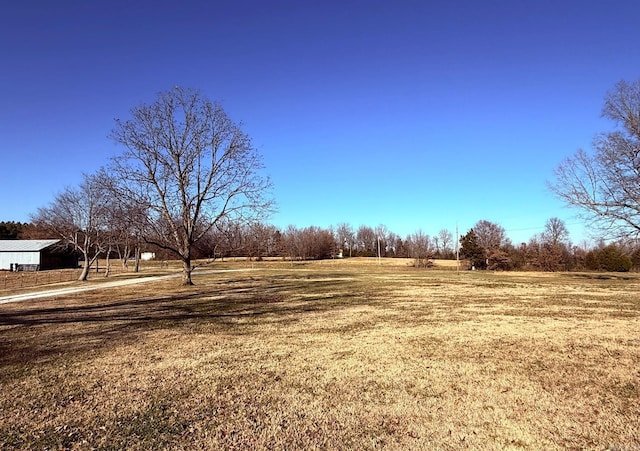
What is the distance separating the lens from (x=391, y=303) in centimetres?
1415

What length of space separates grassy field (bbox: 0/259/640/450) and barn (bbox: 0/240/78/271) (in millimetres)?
47524

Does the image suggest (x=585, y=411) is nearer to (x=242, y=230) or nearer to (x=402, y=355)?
(x=402, y=355)

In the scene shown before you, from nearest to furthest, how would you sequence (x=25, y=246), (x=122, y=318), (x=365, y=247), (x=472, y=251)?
(x=122, y=318), (x=25, y=246), (x=472, y=251), (x=365, y=247)

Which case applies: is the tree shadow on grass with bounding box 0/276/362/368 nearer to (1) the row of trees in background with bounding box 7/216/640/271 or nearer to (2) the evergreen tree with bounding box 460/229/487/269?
(1) the row of trees in background with bounding box 7/216/640/271

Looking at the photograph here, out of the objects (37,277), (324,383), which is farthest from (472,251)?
(324,383)

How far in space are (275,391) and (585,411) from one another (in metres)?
3.59

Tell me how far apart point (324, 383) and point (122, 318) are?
8.26 m

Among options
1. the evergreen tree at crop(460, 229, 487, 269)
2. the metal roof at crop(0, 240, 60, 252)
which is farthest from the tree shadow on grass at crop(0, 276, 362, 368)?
the evergreen tree at crop(460, 229, 487, 269)

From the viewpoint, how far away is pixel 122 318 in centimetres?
1136

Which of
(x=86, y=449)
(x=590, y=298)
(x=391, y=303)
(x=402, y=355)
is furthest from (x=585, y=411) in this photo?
(x=590, y=298)

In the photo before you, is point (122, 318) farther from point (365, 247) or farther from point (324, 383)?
point (365, 247)

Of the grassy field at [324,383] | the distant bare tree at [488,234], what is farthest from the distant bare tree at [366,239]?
the grassy field at [324,383]

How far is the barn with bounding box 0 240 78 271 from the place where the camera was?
49469mm

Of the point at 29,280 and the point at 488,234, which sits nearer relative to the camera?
the point at 29,280
